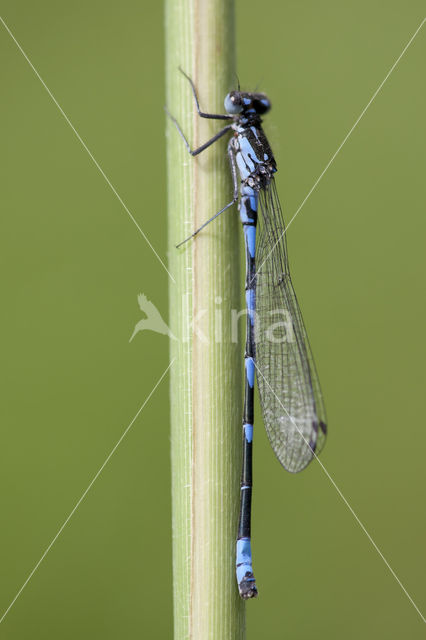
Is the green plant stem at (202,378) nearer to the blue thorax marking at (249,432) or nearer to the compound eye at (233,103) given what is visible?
the compound eye at (233,103)

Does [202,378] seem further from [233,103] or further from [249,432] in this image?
[249,432]

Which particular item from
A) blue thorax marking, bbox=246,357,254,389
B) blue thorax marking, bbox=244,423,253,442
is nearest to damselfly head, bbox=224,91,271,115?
blue thorax marking, bbox=246,357,254,389

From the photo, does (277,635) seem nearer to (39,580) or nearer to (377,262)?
(39,580)

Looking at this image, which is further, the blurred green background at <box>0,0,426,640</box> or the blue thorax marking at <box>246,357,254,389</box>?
the blurred green background at <box>0,0,426,640</box>

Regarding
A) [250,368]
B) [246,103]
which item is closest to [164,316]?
[250,368]

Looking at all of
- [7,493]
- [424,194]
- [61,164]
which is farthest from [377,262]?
[7,493]

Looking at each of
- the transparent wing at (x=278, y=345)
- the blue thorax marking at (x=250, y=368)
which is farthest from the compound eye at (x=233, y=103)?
the blue thorax marking at (x=250, y=368)

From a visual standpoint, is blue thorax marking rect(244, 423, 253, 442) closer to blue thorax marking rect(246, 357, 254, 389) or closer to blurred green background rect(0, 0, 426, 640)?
blue thorax marking rect(246, 357, 254, 389)
